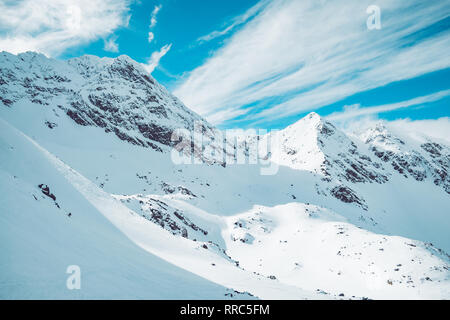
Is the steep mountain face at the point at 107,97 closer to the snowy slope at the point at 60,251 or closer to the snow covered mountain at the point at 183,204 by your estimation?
the snow covered mountain at the point at 183,204

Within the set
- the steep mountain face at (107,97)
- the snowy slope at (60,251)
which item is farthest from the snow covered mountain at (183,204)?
the steep mountain face at (107,97)

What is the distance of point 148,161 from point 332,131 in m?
105

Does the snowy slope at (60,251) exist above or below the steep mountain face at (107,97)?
below

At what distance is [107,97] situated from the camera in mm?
92938

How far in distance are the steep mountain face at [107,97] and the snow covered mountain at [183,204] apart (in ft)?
2.02

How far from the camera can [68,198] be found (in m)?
19.6

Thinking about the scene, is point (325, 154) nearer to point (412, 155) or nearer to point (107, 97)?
point (412, 155)

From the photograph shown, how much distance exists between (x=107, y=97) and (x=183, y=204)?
2484 inches

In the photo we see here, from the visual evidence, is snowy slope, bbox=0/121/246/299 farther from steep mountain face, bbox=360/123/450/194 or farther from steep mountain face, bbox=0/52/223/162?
steep mountain face, bbox=360/123/450/194

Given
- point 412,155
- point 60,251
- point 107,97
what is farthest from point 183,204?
point 412,155

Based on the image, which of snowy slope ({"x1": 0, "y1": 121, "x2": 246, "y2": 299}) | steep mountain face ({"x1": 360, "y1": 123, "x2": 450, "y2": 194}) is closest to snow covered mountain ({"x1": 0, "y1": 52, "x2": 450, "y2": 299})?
snowy slope ({"x1": 0, "y1": 121, "x2": 246, "y2": 299})

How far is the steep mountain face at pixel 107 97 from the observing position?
263ft

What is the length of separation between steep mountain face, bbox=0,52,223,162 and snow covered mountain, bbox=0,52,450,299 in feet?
2.02

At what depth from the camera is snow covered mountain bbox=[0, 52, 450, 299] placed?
1302 cm
